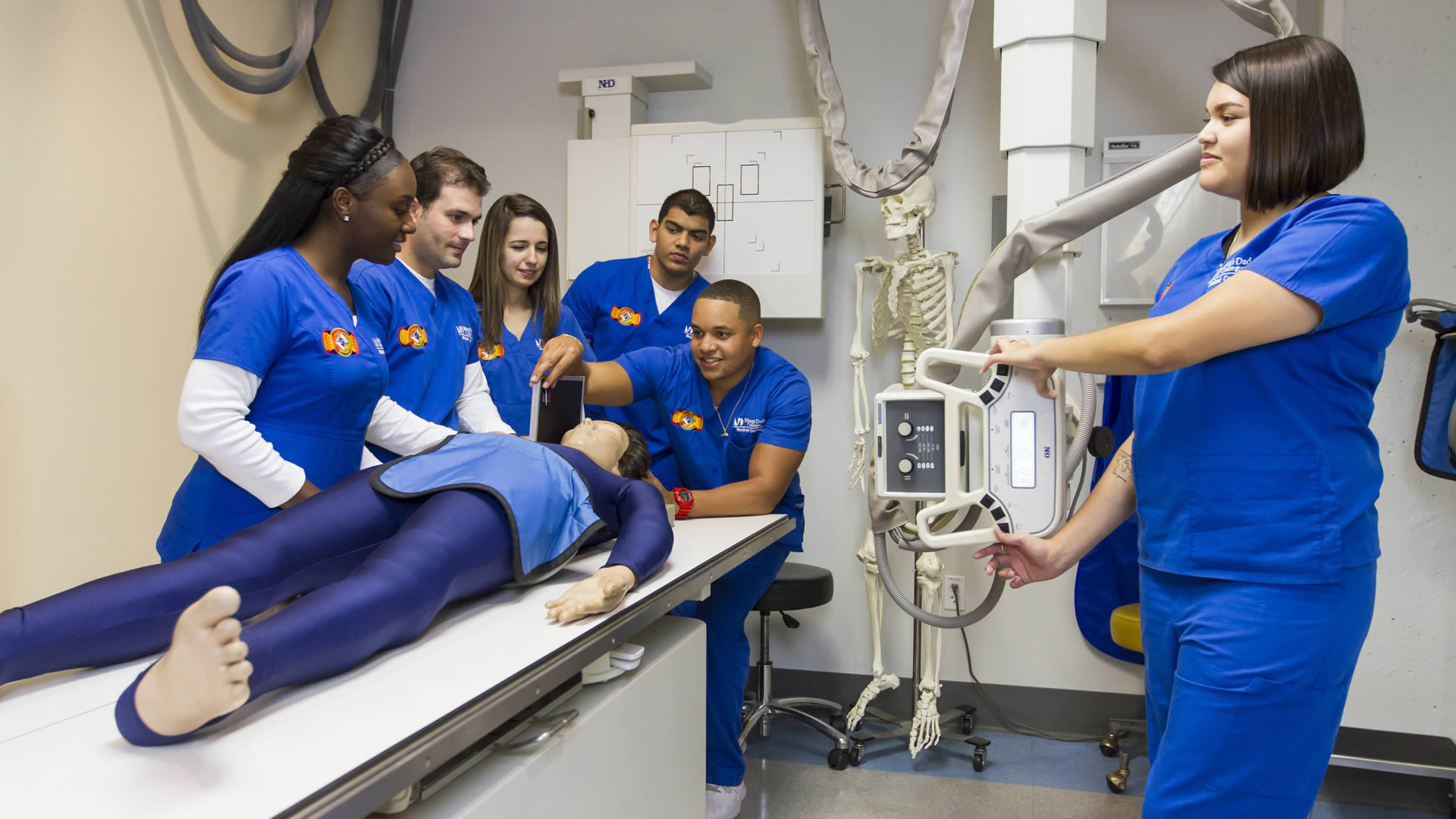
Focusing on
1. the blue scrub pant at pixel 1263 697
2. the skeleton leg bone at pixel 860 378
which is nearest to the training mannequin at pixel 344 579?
the blue scrub pant at pixel 1263 697

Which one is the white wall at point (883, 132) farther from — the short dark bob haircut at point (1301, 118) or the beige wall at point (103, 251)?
the short dark bob haircut at point (1301, 118)

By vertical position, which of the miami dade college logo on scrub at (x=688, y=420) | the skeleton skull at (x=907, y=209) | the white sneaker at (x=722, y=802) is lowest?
the white sneaker at (x=722, y=802)

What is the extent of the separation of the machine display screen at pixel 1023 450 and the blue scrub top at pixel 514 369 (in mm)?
1390

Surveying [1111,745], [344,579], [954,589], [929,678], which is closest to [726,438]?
[929,678]

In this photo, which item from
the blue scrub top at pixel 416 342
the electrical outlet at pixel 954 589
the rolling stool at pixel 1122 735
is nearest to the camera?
the blue scrub top at pixel 416 342

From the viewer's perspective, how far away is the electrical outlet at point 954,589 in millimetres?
3430

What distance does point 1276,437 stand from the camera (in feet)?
4.30

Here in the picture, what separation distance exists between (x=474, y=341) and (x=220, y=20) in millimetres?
1615

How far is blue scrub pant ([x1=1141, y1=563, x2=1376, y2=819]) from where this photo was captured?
126 centimetres

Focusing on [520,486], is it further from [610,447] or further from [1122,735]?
[1122,735]

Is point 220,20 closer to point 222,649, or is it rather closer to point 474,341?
point 474,341

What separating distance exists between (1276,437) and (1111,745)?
2.17 m

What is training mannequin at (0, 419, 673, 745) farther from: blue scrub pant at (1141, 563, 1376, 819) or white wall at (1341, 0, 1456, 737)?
white wall at (1341, 0, 1456, 737)

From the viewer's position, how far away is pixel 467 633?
145 centimetres
